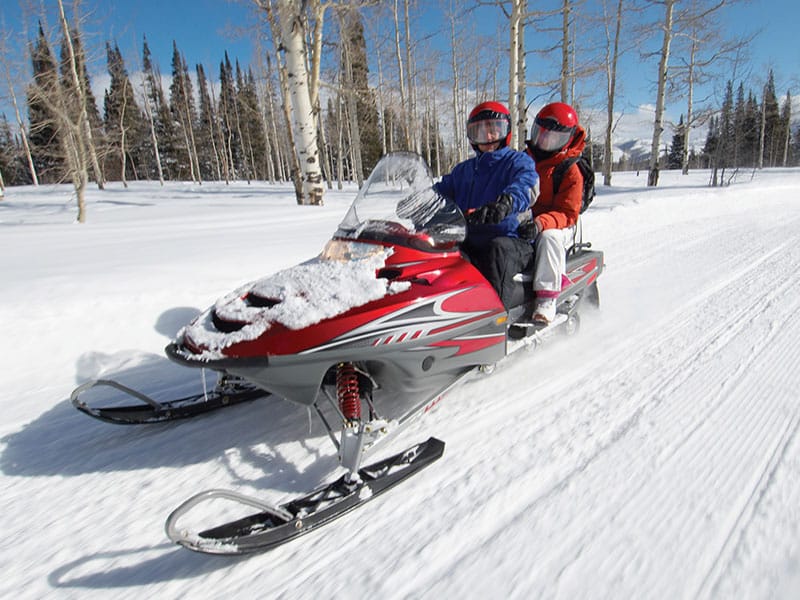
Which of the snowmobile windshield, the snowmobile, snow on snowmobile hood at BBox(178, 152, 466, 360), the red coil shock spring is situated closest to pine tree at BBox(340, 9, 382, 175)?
the snowmobile windshield

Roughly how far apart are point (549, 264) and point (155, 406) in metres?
2.32

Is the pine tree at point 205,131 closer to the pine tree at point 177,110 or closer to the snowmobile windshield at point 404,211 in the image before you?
the pine tree at point 177,110

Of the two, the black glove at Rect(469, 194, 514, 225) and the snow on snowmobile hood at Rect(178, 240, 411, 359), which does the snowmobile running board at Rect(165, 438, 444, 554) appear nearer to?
the snow on snowmobile hood at Rect(178, 240, 411, 359)

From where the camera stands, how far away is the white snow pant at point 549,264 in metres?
2.73

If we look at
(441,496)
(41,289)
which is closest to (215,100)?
(41,289)

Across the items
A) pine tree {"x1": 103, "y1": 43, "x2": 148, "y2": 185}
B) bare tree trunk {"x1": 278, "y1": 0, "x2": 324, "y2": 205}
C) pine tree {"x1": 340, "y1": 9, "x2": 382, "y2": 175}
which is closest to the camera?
bare tree trunk {"x1": 278, "y1": 0, "x2": 324, "y2": 205}

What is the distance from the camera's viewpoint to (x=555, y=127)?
3.05 metres

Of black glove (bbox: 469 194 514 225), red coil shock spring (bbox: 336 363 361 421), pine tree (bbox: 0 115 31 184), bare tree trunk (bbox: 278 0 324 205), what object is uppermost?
pine tree (bbox: 0 115 31 184)

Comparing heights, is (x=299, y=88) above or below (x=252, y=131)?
below

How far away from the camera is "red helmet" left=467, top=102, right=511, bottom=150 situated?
280 cm

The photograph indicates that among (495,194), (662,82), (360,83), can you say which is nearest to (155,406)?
(495,194)

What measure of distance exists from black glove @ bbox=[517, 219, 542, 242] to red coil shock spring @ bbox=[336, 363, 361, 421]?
1.49m

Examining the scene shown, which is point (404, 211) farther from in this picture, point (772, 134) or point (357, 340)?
point (772, 134)

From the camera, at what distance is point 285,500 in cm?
178
